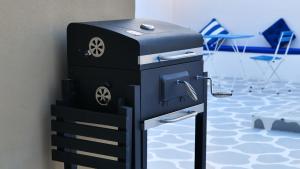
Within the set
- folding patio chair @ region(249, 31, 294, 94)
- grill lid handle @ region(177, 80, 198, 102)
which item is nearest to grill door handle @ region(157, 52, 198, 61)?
grill lid handle @ region(177, 80, 198, 102)

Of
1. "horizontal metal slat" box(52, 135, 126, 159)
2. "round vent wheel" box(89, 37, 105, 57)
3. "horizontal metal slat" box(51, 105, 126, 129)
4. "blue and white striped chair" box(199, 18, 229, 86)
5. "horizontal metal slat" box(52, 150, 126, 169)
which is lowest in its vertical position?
"horizontal metal slat" box(52, 150, 126, 169)

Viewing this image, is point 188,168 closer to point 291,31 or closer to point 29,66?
point 29,66

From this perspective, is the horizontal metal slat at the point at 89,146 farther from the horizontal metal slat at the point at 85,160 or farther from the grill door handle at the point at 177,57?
the grill door handle at the point at 177,57

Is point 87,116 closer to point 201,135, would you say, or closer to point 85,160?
point 85,160

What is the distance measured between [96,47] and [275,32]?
23.0 feet

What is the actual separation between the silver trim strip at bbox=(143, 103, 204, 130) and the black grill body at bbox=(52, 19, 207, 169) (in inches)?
0.7

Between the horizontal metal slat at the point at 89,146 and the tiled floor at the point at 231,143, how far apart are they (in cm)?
195

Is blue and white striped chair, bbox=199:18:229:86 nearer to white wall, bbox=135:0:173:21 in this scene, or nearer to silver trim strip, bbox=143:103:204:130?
white wall, bbox=135:0:173:21

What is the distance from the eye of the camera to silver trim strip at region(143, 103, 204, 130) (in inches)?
79.8

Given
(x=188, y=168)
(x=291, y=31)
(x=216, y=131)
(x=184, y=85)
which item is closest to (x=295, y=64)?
(x=291, y=31)

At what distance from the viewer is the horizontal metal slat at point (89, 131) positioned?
6.42ft

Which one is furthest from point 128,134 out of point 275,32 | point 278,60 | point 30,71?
point 275,32

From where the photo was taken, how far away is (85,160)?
2107 millimetres

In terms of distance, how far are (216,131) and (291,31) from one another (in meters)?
4.01
